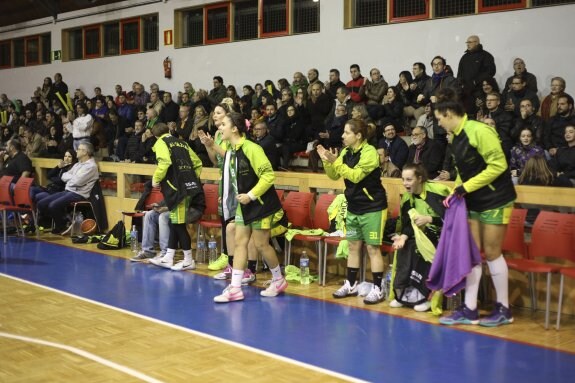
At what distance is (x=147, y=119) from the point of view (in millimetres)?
15570

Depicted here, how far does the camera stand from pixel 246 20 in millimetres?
15711

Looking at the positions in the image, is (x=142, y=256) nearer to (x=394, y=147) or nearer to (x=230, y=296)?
(x=230, y=296)

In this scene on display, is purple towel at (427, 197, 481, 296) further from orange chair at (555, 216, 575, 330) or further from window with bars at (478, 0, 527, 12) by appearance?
window with bars at (478, 0, 527, 12)

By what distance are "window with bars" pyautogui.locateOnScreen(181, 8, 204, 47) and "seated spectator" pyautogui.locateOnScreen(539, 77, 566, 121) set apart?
28.6ft

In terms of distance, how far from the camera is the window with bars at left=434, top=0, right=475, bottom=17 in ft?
38.9

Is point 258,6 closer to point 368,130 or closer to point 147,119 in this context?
point 147,119

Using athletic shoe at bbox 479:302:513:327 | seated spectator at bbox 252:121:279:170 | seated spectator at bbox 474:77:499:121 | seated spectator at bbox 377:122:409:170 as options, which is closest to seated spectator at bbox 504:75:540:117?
seated spectator at bbox 474:77:499:121

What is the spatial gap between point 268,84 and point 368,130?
696cm

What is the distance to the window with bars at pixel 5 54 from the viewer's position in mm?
22609

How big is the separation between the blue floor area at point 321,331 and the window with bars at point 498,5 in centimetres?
628

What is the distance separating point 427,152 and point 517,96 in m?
1.59


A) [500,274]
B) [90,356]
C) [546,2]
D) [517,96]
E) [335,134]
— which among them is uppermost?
[546,2]

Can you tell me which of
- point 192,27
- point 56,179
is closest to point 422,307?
point 56,179

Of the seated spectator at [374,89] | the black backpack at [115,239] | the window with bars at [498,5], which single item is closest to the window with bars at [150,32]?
the seated spectator at [374,89]
